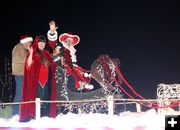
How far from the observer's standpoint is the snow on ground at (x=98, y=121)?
15.0ft

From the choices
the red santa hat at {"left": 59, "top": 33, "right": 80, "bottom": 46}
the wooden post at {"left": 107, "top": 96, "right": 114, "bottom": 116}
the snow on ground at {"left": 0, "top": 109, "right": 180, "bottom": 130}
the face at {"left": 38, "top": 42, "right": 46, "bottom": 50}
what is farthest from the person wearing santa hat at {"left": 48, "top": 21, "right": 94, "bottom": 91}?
the wooden post at {"left": 107, "top": 96, "right": 114, "bottom": 116}

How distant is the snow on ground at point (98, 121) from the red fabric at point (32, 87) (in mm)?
131

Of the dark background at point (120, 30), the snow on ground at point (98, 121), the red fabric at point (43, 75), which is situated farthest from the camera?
the red fabric at point (43, 75)

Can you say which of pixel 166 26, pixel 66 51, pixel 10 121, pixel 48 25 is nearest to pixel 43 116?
pixel 10 121

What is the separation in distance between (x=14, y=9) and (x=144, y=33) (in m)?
2.06

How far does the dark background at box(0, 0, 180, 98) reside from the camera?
17.2ft

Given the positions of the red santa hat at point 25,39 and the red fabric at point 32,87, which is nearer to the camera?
the red fabric at point 32,87

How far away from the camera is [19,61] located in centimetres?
555

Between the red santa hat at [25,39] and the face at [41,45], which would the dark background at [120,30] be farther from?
the face at [41,45]

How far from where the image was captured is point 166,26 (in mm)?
5281

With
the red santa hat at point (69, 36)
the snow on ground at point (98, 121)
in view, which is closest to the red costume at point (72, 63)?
the red santa hat at point (69, 36)

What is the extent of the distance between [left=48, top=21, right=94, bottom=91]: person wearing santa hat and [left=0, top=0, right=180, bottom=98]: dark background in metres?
0.08

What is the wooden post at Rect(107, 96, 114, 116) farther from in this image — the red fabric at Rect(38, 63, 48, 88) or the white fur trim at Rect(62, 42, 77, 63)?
the red fabric at Rect(38, 63, 48, 88)

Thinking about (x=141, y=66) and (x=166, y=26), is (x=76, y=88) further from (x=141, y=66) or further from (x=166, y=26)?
(x=166, y=26)
